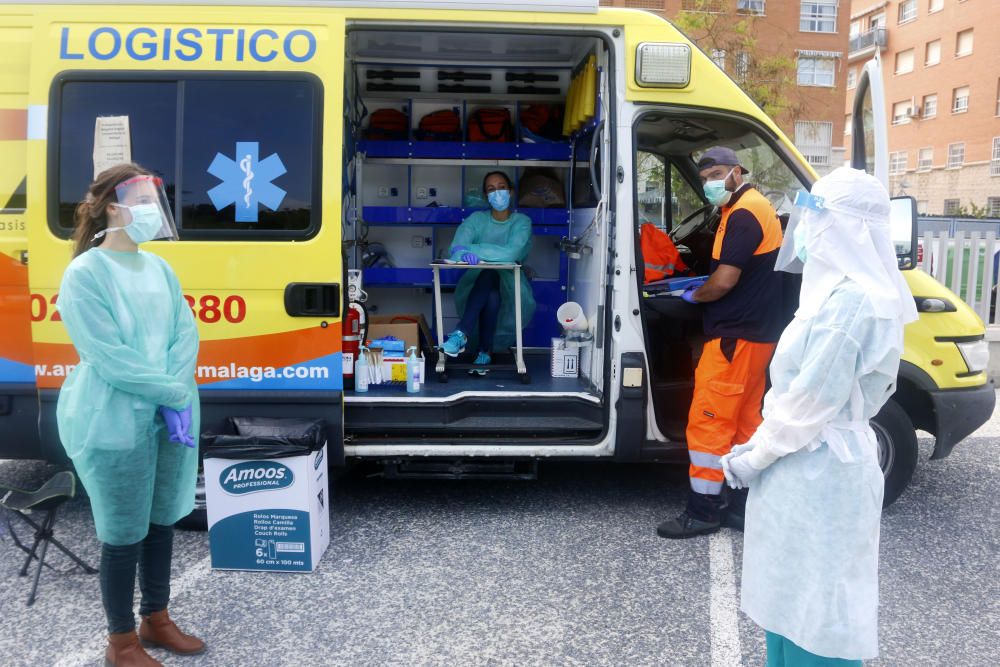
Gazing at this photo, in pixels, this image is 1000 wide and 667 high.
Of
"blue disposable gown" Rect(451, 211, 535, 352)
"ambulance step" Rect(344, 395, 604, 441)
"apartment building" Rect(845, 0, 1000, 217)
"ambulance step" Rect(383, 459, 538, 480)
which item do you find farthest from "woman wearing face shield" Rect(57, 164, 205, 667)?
"apartment building" Rect(845, 0, 1000, 217)

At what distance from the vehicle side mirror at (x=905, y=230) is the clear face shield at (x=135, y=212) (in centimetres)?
328

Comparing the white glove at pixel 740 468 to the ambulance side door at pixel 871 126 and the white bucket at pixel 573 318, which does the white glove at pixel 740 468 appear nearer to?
the ambulance side door at pixel 871 126

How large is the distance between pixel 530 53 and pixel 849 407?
13.0ft

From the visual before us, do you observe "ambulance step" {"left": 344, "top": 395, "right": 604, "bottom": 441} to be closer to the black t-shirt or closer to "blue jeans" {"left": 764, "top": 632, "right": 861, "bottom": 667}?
the black t-shirt

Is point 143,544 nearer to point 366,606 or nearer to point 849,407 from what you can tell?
point 366,606

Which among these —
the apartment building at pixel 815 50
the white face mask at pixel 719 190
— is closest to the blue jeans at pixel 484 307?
the white face mask at pixel 719 190

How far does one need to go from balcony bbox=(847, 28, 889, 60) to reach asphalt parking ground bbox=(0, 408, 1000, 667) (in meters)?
40.8

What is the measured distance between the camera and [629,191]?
4102 millimetres

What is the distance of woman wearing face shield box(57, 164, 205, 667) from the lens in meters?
2.60

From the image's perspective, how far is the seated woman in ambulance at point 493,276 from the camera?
5578 millimetres

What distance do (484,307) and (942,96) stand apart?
3838 cm

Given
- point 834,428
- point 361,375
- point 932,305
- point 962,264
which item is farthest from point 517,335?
point 962,264

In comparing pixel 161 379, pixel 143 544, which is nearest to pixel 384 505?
pixel 143 544

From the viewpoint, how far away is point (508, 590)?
11.5 ft
